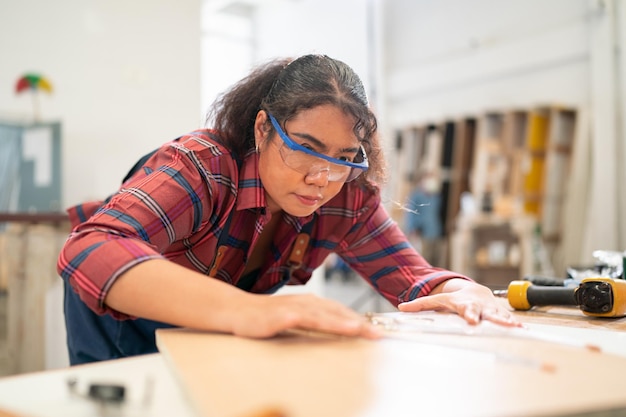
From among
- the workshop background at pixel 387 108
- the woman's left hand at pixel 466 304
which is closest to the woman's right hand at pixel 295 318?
the woman's left hand at pixel 466 304

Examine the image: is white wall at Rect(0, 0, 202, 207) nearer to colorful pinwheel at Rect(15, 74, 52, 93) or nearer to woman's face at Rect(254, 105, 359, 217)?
colorful pinwheel at Rect(15, 74, 52, 93)

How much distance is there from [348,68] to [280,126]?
22 centimetres

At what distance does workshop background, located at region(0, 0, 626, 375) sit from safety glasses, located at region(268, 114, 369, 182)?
1.22 ft

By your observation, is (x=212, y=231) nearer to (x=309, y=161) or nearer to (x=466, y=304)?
(x=309, y=161)

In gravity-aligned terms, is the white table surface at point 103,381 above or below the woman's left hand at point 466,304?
below

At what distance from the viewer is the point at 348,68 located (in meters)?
1.34

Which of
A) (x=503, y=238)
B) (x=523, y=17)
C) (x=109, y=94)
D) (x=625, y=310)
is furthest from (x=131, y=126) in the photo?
(x=523, y=17)

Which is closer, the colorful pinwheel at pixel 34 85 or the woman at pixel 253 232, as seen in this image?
the woman at pixel 253 232

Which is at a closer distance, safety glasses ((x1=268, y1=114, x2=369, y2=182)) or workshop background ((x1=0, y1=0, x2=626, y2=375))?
safety glasses ((x1=268, y1=114, x2=369, y2=182))

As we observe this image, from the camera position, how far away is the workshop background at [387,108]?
3553 mm

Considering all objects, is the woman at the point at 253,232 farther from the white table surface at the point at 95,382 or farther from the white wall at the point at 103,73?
the white wall at the point at 103,73

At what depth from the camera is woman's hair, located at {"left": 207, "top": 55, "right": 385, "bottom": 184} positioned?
1.26 meters

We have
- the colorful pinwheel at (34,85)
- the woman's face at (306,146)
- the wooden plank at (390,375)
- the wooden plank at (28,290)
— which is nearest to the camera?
the wooden plank at (390,375)

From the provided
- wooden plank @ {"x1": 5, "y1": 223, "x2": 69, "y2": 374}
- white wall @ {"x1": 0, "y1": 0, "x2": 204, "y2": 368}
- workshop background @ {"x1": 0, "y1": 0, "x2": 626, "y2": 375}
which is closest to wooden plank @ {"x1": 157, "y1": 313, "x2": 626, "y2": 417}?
workshop background @ {"x1": 0, "y1": 0, "x2": 626, "y2": 375}
